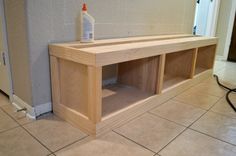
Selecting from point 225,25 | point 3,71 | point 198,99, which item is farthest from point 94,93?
point 225,25

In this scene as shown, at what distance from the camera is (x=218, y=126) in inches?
48.5

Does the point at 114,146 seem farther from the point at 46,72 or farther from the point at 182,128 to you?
the point at 46,72

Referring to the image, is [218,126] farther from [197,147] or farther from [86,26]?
[86,26]

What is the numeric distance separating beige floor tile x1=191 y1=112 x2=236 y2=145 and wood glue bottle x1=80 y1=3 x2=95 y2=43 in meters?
0.84

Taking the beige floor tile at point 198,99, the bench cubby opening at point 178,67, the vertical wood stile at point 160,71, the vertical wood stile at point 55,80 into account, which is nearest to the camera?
the vertical wood stile at point 55,80

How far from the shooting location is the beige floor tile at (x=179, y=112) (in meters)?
1.30

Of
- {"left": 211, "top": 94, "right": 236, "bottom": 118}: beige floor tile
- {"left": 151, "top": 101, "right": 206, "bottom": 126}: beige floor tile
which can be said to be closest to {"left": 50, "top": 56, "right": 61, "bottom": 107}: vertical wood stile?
{"left": 151, "top": 101, "right": 206, "bottom": 126}: beige floor tile

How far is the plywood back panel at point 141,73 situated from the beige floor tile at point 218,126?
15.3 inches

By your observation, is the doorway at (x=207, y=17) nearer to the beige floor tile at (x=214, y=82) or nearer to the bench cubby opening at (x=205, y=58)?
the bench cubby opening at (x=205, y=58)

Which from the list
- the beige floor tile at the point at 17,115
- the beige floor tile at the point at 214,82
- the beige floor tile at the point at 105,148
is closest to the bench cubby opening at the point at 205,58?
the beige floor tile at the point at 214,82

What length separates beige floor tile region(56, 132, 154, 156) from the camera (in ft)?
3.10

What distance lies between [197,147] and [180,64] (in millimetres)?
1058

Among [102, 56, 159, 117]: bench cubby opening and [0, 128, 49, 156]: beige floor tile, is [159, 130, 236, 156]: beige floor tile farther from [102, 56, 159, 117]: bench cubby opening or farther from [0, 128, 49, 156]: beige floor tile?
[0, 128, 49, 156]: beige floor tile

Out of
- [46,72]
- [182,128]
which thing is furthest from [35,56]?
[182,128]
